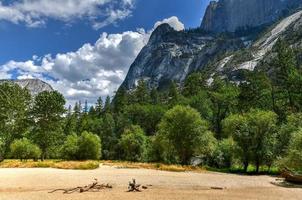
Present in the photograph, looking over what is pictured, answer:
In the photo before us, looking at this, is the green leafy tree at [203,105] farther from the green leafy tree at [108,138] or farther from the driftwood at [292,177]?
the driftwood at [292,177]

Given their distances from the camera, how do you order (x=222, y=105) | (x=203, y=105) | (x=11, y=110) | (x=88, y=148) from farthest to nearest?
(x=203, y=105), (x=222, y=105), (x=88, y=148), (x=11, y=110)

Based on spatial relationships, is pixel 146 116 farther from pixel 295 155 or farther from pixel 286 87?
pixel 295 155

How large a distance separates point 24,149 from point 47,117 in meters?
19.2

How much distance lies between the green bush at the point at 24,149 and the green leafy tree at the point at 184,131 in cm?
5000

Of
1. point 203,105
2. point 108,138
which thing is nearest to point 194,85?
point 203,105

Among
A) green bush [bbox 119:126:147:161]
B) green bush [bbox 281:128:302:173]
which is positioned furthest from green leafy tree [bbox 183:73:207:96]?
green bush [bbox 281:128:302:173]

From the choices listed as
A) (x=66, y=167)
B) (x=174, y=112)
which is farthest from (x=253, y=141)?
(x=66, y=167)

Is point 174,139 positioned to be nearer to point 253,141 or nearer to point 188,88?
point 253,141

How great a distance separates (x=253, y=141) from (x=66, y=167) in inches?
1132

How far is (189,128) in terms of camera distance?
70.6 metres

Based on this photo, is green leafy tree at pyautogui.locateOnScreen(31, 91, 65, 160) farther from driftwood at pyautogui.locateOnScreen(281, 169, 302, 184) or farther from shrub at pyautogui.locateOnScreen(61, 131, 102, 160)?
driftwood at pyautogui.locateOnScreen(281, 169, 302, 184)

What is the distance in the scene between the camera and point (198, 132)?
231 ft

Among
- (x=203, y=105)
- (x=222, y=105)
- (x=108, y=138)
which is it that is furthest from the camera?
(x=108, y=138)

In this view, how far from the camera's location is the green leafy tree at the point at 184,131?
231 ft
